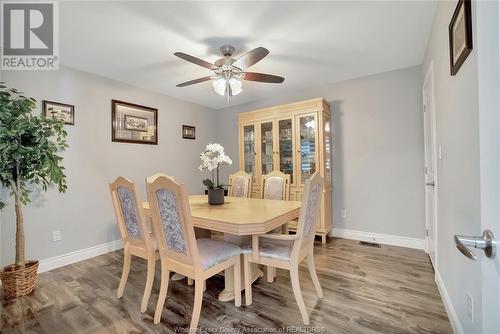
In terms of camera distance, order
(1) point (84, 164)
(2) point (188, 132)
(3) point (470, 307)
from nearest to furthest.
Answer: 1. (3) point (470, 307)
2. (1) point (84, 164)
3. (2) point (188, 132)

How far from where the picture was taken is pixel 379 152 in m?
3.13

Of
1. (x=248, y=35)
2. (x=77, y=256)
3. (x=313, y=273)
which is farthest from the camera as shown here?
(x=77, y=256)

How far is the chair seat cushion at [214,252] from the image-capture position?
1.61 m

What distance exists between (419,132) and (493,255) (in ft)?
9.61

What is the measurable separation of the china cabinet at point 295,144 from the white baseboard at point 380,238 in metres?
0.24

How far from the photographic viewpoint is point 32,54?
7.59ft

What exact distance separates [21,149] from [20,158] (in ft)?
0.39

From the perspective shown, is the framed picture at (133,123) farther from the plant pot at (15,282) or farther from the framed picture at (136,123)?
the plant pot at (15,282)

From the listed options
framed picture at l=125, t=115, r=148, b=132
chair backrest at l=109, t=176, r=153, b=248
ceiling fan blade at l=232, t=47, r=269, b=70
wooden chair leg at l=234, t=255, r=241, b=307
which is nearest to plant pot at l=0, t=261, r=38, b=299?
chair backrest at l=109, t=176, r=153, b=248

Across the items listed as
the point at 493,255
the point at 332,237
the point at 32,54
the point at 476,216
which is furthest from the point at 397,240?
the point at 32,54

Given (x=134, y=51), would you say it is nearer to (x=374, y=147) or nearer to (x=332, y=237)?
(x=374, y=147)

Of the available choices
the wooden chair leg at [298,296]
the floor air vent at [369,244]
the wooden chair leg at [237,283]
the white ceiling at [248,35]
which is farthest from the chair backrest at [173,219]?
the floor air vent at [369,244]

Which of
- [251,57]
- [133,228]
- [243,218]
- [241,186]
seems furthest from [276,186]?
[133,228]

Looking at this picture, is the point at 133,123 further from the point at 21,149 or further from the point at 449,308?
the point at 449,308
